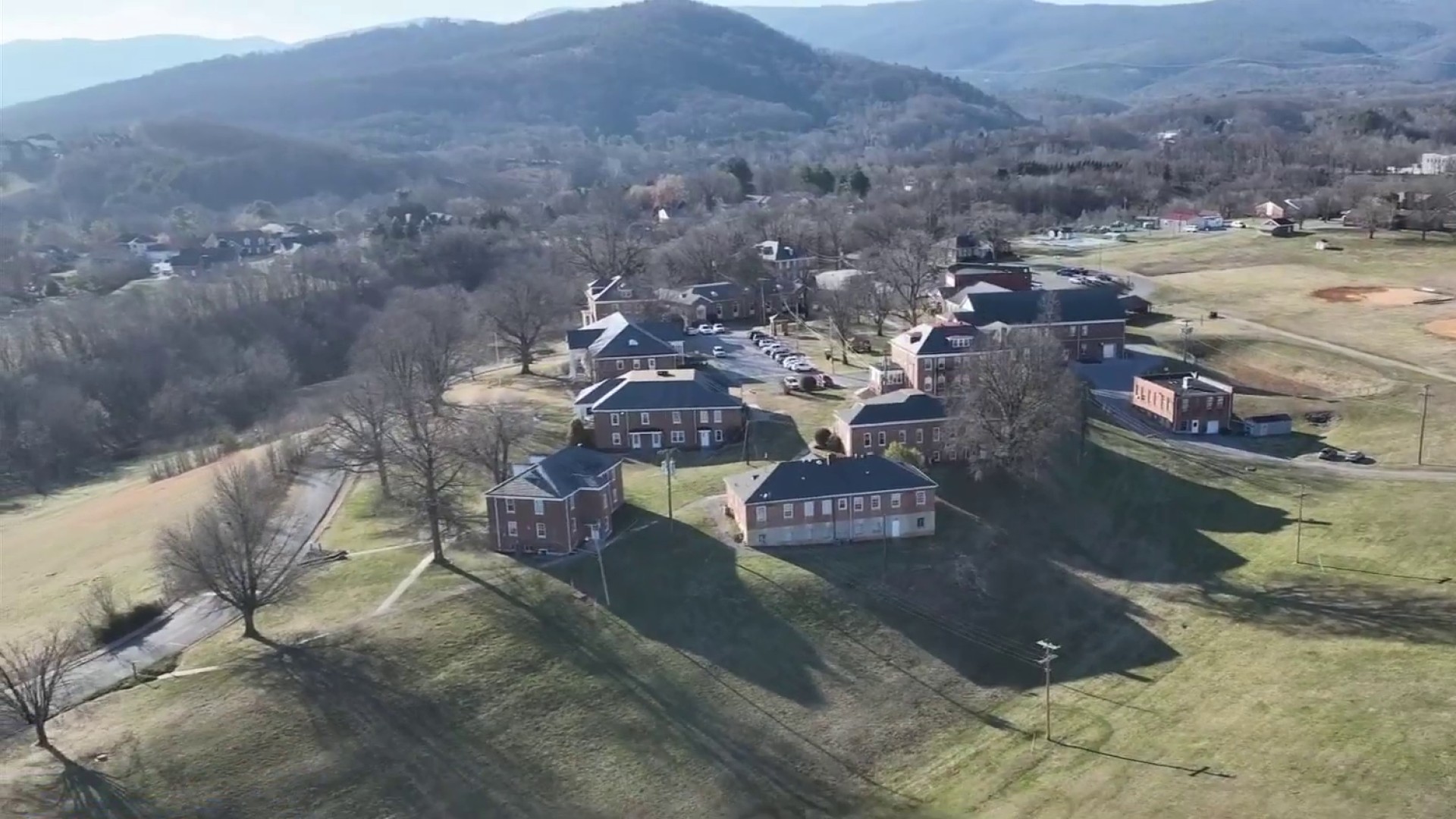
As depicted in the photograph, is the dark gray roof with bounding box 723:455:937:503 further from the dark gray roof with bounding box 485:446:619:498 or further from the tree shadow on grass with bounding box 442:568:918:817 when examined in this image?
the tree shadow on grass with bounding box 442:568:918:817

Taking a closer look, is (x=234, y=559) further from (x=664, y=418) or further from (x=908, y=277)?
(x=908, y=277)

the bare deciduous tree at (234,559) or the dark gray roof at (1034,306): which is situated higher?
the dark gray roof at (1034,306)

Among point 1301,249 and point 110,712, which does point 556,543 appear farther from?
point 1301,249

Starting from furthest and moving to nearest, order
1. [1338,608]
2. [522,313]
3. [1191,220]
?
[1191,220] < [522,313] < [1338,608]

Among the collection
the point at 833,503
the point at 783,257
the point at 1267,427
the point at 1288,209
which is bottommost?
the point at 1267,427

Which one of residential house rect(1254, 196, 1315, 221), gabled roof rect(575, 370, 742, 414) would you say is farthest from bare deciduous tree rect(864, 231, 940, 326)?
residential house rect(1254, 196, 1315, 221)

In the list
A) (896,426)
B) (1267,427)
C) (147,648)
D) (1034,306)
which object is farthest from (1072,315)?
(147,648)

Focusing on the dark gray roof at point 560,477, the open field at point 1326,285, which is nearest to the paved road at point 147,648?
the dark gray roof at point 560,477

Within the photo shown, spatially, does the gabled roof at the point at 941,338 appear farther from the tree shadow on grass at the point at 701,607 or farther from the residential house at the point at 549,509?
the residential house at the point at 549,509
